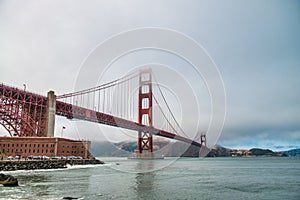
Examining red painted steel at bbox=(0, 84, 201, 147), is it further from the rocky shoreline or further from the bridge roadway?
the rocky shoreline

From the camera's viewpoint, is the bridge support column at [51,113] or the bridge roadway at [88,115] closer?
the bridge support column at [51,113]

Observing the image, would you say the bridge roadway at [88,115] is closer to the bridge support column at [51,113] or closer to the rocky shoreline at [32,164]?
the bridge support column at [51,113]

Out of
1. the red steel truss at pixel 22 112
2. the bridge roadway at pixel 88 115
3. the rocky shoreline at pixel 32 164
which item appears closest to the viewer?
the rocky shoreline at pixel 32 164

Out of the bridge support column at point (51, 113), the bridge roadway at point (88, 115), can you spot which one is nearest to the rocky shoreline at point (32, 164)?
the bridge support column at point (51, 113)

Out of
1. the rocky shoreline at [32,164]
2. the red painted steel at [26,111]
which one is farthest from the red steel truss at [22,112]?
the rocky shoreline at [32,164]

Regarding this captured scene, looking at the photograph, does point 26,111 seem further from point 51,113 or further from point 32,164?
point 32,164

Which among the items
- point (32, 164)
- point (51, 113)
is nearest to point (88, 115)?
point (51, 113)

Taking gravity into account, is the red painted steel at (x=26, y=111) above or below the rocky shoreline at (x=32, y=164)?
above

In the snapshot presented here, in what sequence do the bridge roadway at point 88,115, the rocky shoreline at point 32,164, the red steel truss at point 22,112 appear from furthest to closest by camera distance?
the bridge roadway at point 88,115 < the red steel truss at point 22,112 < the rocky shoreline at point 32,164

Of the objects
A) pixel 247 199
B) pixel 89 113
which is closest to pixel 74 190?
A: pixel 247 199
